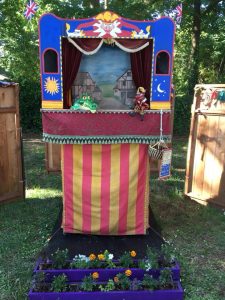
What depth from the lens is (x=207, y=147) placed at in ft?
15.7

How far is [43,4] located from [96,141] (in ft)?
27.3

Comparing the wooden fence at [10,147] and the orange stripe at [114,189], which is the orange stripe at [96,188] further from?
the wooden fence at [10,147]

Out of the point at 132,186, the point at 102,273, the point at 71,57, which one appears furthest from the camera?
the point at 132,186

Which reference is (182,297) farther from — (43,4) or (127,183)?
(43,4)

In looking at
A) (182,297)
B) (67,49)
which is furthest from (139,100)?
(182,297)

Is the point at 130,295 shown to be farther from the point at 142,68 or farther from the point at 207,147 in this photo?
the point at 207,147

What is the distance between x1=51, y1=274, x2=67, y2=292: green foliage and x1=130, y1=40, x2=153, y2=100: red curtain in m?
2.20

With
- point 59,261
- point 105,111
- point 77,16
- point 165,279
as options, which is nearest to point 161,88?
point 105,111

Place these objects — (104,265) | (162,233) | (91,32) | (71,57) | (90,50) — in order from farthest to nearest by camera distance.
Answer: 1. (162,233)
2. (71,57)
3. (90,50)
4. (91,32)
5. (104,265)

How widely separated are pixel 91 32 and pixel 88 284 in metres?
2.46

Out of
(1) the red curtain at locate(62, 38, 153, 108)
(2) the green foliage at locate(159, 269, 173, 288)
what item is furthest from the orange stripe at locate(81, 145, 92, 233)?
(2) the green foliage at locate(159, 269, 173, 288)

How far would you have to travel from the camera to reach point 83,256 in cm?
317

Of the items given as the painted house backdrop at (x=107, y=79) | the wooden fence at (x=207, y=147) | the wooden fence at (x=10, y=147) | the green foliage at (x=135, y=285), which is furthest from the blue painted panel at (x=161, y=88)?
the wooden fence at (x=10, y=147)

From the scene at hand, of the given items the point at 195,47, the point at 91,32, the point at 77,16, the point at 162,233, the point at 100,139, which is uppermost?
the point at 77,16
